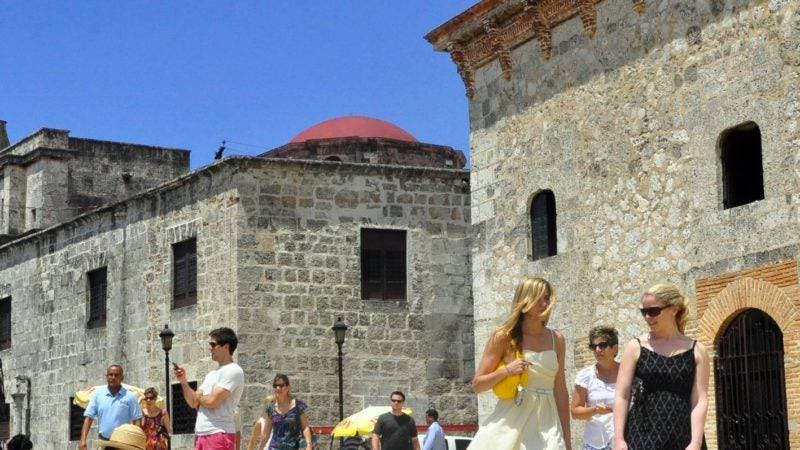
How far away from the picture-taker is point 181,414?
23.6 m

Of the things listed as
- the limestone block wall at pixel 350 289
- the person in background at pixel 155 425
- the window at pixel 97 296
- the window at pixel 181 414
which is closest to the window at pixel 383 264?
the limestone block wall at pixel 350 289

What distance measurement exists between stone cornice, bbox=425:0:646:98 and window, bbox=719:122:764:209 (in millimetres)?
2066

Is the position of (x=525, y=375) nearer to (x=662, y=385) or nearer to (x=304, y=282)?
(x=662, y=385)

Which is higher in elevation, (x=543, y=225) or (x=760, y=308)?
(x=543, y=225)

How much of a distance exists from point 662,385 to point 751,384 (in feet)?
22.3

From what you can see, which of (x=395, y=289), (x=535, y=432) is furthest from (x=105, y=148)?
(x=535, y=432)

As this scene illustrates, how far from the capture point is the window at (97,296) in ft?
87.7

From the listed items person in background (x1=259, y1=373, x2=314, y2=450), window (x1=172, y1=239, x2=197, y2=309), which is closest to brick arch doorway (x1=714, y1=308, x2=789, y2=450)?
person in background (x1=259, y1=373, x2=314, y2=450)

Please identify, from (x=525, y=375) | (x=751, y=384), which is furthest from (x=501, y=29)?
(x=525, y=375)

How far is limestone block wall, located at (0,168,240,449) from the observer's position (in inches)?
913

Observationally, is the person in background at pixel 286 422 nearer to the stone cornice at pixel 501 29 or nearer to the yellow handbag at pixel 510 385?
the stone cornice at pixel 501 29

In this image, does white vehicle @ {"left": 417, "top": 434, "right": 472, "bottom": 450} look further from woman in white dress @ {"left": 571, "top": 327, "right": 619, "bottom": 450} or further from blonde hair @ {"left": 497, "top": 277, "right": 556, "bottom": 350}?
blonde hair @ {"left": 497, "top": 277, "right": 556, "bottom": 350}

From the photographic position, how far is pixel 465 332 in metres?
24.0

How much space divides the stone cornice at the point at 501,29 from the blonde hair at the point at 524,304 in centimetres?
844
